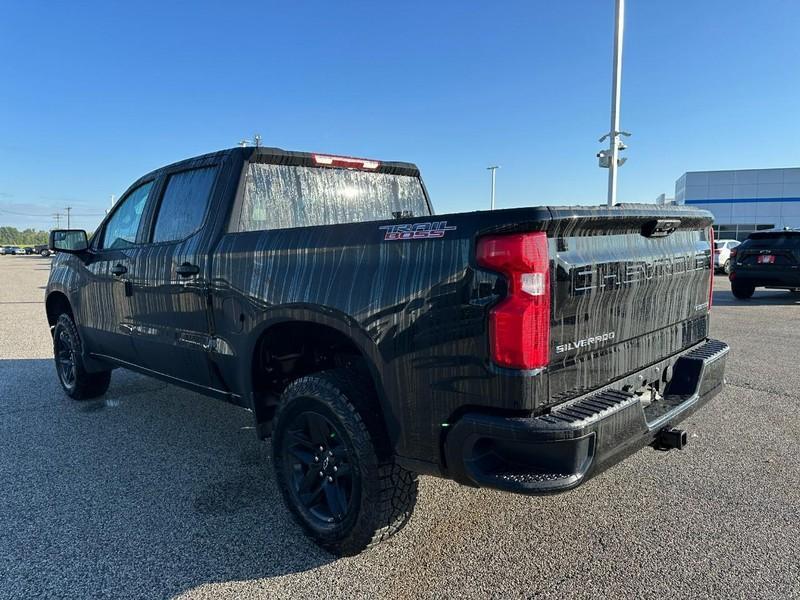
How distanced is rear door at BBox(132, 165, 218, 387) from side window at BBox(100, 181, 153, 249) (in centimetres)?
31

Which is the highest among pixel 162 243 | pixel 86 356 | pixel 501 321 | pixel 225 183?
pixel 225 183

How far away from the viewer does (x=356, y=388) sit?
8.75 ft

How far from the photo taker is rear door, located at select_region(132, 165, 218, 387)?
11.6 ft

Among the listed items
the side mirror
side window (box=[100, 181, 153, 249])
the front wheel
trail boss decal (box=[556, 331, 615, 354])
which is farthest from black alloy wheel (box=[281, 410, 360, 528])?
the side mirror

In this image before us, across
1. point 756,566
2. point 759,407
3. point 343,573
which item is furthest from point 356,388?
point 759,407

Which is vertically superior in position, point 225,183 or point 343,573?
point 225,183

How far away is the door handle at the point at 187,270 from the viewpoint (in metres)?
3.51

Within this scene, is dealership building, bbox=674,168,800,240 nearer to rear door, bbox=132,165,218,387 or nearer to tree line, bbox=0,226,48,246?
rear door, bbox=132,165,218,387

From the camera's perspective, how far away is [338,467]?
2.77 meters

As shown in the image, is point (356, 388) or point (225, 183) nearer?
point (356, 388)

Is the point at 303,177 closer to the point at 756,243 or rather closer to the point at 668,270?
the point at 668,270

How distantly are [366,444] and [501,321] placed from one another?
894 millimetres

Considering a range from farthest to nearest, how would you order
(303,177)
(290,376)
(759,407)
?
(759,407), (303,177), (290,376)

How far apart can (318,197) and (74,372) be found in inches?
125
